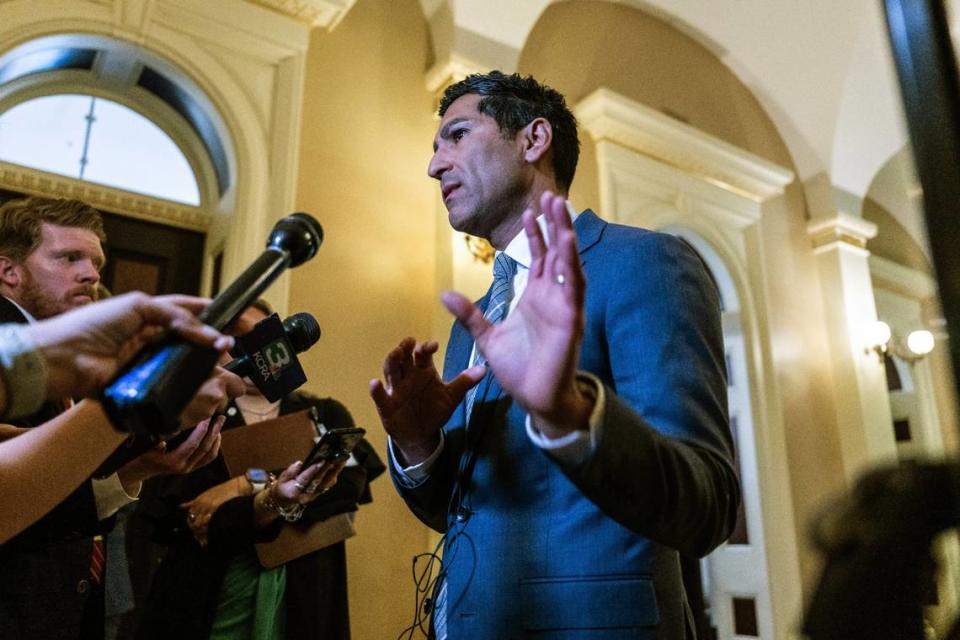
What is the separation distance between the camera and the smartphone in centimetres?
196

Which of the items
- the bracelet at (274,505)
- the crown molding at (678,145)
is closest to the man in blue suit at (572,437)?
the bracelet at (274,505)

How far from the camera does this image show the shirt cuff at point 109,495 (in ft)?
5.71

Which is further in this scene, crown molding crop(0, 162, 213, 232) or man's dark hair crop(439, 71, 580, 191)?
crown molding crop(0, 162, 213, 232)

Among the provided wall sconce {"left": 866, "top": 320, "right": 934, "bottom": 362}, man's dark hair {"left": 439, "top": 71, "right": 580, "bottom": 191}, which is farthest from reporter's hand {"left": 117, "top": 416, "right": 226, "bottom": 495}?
wall sconce {"left": 866, "top": 320, "right": 934, "bottom": 362}

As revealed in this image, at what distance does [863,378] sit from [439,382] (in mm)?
5990

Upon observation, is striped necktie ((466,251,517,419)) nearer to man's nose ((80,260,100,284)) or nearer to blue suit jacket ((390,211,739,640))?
blue suit jacket ((390,211,739,640))

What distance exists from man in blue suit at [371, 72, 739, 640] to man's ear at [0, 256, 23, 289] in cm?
132

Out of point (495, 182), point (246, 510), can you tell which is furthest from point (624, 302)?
point (246, 510)

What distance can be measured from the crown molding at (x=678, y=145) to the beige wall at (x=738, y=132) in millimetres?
179

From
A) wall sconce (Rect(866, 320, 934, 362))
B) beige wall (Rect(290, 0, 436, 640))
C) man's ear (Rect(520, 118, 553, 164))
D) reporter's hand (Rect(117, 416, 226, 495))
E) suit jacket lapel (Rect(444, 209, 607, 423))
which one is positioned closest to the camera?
suit jacket lapel (Rect(444, 209, 607, 423))

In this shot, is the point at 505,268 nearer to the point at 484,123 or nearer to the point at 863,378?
the point at 484,123

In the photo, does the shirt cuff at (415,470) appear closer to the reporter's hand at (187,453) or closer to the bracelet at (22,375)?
the reporter's hand at (187,453)

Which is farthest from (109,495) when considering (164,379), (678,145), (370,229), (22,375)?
(678,145)

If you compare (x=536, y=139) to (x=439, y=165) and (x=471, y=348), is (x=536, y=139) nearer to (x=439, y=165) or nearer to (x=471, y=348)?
(x=439, y=165)
